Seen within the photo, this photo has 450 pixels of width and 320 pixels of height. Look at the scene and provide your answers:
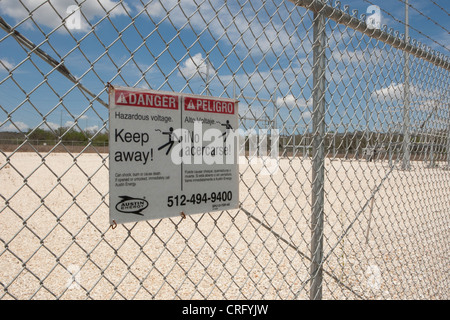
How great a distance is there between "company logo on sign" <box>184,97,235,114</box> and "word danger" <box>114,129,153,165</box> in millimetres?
275

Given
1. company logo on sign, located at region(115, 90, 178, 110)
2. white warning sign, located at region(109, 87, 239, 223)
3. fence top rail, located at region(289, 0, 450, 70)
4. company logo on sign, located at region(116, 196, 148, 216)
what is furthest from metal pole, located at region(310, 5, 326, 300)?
company logo on sign, located at region(116, 196, 148, 216)

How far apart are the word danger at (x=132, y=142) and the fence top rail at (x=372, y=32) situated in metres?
1.37

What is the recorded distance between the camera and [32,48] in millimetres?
1304

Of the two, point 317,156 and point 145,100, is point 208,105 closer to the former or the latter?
point 145,100

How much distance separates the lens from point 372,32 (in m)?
2.88

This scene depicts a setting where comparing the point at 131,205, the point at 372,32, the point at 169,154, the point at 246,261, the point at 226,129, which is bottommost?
the point at 246,261

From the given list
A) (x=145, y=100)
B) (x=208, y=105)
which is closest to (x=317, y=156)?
(x=208, y=105)

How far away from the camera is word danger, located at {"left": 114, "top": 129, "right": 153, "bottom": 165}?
57.7 inches

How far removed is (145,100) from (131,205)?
0.46 metres

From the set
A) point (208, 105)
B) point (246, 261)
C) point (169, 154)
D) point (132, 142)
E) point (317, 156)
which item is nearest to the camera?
point (132, 142)

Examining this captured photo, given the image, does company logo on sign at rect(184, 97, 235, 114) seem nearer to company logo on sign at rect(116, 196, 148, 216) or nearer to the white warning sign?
the white warning sign

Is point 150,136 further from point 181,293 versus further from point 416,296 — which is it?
point 416,296
